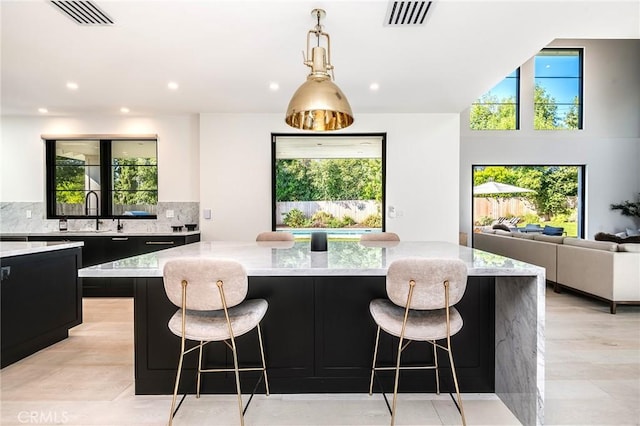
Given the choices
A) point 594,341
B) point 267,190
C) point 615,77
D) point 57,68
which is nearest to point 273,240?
point 267,190

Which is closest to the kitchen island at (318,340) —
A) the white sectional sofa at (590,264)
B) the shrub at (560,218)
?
the white sectional sofa at (590,264)

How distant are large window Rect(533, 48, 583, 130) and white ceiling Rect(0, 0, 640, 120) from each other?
538 cm

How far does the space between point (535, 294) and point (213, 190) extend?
13.9ft

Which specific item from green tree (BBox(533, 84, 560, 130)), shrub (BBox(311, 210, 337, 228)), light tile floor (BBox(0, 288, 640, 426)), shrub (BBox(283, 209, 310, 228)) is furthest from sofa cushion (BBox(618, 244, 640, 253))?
green tree (BBox(533, 84, 560, 130))

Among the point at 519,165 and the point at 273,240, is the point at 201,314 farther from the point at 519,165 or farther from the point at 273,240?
the point at 519,165

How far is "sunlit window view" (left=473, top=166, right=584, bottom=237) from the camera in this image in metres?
8.36

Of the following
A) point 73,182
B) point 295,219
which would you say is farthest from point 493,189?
point 73,182

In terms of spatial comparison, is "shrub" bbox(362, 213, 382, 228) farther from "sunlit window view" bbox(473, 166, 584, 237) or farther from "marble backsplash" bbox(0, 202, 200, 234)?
"sunlit window view" bbox(473, 166, 584, 237)

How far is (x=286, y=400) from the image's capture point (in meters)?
2.19

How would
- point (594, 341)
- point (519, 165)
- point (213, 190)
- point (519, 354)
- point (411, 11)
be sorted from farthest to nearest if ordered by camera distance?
point (519, 165)
point (213, 190)
point (594, 341)
point (411, 11)
point (519, 354)

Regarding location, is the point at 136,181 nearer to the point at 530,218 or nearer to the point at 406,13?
the point at 406,13

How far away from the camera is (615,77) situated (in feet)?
26.8

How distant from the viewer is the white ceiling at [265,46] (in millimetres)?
2420

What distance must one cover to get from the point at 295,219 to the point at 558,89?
747 centimetres
